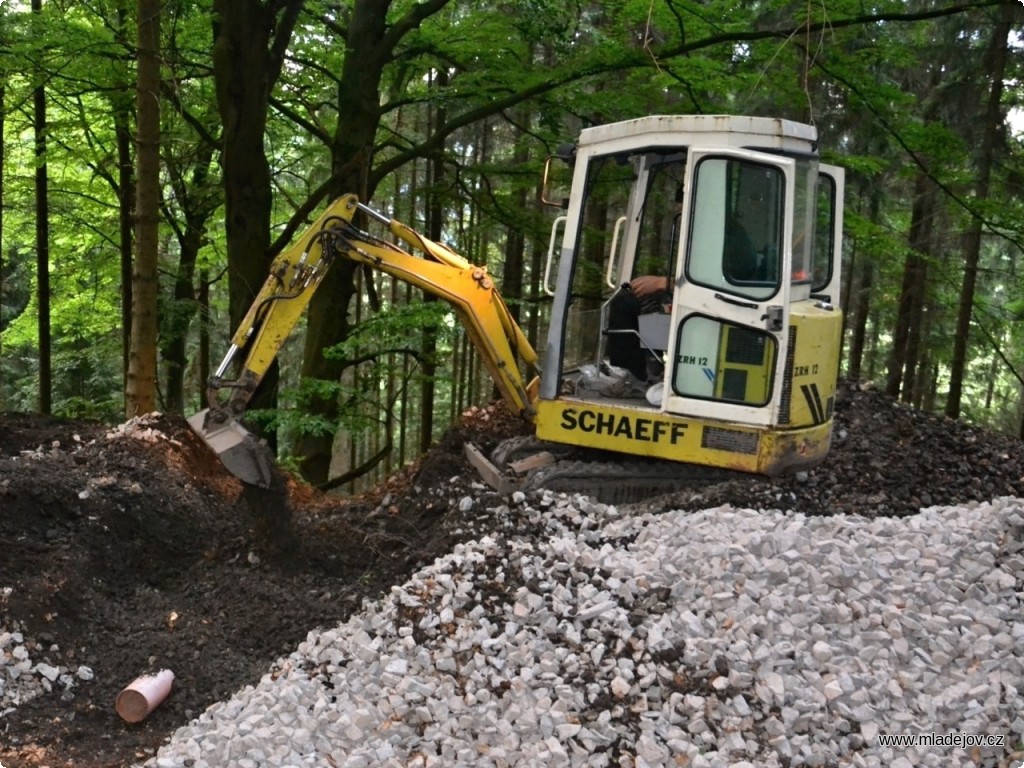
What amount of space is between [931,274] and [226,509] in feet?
46.7

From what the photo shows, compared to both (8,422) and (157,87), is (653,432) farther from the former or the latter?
(8,422)

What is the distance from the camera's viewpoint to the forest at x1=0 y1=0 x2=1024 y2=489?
7.72 meters

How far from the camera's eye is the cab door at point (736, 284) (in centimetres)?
557

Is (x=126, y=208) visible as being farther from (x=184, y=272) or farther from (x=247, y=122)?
(x=247, y=122)

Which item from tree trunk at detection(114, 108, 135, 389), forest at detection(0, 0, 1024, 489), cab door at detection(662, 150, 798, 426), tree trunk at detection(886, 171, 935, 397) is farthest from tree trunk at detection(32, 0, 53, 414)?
tree trunk at detection(886, 171, 935, 397)

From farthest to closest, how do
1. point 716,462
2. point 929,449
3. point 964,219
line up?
point 964,219
point 929,449
point 716,462

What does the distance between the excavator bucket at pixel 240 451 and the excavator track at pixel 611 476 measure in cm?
162

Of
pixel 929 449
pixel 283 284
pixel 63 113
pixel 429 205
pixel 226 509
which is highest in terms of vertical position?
pixel 63 113

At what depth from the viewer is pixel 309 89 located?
1014cm

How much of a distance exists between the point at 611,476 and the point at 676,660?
6.48 ft

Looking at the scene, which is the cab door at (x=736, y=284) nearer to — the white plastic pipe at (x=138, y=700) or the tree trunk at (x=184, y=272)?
the white plastic pipe at (x=138, y=700)

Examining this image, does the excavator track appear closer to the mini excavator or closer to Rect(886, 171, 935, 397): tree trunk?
the mini excavator

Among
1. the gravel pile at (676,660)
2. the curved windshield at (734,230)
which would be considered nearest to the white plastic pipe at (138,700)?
the gravel pile at (676,660)

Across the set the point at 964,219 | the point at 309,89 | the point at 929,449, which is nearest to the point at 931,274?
the point at 964,219
